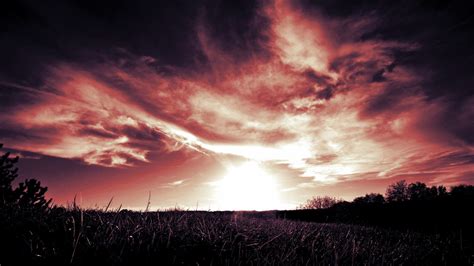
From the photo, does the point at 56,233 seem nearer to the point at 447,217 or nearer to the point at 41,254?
the point at 41,254

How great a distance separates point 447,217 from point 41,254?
714 inches

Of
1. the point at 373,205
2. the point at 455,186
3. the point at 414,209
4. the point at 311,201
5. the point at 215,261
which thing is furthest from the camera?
the point at 455,186

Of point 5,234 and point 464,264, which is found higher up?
point 5,234

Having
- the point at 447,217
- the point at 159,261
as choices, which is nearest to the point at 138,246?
the point at 159,261

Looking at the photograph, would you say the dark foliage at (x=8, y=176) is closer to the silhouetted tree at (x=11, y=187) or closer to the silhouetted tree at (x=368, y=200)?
the silhouetted tree at (x=11, y=187)

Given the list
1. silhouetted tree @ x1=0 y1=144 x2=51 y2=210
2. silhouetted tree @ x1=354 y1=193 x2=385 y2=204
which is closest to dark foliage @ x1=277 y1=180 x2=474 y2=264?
silhouetted tree @ x1=354 y1=193 x2=385 y2=204

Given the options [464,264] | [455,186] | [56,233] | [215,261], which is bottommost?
[464,264]

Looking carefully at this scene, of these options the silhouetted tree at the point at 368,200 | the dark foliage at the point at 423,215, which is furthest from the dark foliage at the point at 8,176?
the silhouetted tree at the point at 368,200

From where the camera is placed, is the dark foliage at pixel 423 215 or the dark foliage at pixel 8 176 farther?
the dark foliage at pixel 423 215

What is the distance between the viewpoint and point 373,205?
19625 millimetres

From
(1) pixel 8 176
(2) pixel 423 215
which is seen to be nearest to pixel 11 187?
(1) pixel 8 176

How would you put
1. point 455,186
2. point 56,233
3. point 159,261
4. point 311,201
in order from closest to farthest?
1. point 159,261
2. point 56,233
3. point 311,201
4. point 455,186

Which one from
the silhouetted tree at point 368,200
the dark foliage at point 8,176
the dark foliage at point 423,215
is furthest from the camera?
the silhouetted tree at point 368,200

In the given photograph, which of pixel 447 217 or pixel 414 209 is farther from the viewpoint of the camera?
pixel 414 209
